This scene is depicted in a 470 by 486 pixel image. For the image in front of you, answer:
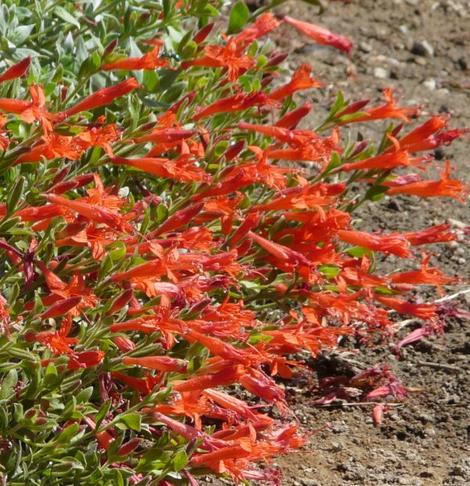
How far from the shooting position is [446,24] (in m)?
7.79

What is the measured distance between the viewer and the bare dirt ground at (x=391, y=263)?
4.38 m

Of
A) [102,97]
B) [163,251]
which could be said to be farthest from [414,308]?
[102,97]

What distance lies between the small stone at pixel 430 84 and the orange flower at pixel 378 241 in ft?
9.12

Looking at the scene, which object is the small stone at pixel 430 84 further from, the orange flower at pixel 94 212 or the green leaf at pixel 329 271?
the orange flower at pixel 94 212

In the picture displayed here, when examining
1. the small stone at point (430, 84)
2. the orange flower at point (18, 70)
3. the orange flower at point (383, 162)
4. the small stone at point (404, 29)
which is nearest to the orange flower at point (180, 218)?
the orange flower at point (18, 70)

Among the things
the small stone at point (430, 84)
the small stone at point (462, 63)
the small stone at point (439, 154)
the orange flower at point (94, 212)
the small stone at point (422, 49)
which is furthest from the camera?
the small stone at point (422, 49)

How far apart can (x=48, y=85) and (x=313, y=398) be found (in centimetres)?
155

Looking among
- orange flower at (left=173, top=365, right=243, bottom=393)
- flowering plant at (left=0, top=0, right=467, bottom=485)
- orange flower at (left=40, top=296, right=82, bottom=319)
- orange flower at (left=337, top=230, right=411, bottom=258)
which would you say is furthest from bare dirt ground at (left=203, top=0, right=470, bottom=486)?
orange flower at (left=40, top=296, right=82, bottom=319)

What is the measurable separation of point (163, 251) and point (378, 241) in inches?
43.7

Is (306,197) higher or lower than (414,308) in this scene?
higher

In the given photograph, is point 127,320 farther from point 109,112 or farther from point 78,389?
point 109,112

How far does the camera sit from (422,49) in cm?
754

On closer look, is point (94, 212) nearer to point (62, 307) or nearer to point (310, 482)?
point (62, 307)

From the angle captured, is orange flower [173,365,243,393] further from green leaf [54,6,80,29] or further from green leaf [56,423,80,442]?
green leaf [54,6,80,29]
